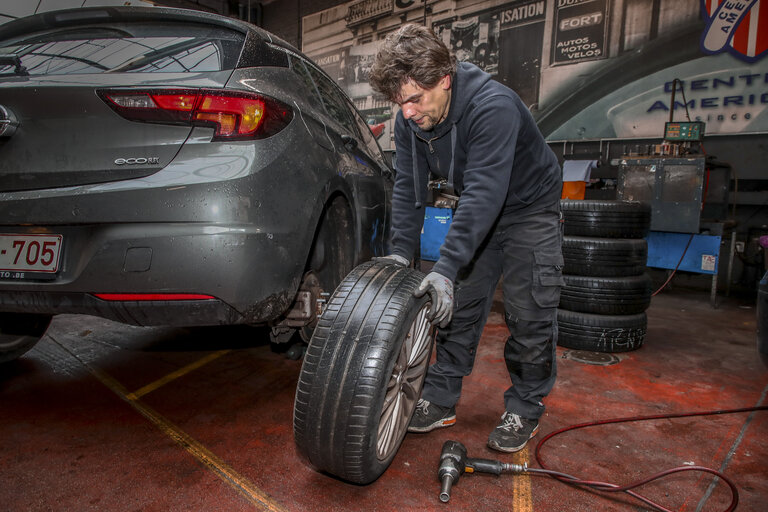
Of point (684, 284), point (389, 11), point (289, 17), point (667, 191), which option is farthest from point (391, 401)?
point (289, 17)

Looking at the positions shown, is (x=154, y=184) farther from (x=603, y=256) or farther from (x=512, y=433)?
(x=603, y=256)

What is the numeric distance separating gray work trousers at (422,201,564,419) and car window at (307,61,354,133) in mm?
986

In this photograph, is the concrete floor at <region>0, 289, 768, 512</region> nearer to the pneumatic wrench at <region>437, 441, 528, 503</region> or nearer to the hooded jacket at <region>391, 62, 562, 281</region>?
the pneumatic wrench at <region>437, 441, 528, 503</region>

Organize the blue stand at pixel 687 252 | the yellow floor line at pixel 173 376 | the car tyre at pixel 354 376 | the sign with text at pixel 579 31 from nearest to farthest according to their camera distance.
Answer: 1. the car tyre at pixel 354 376
2. the yellow floor line at pixel 173 376
3. the blue stand at pixel 687 252
4. the sign with text at pixel 579 31

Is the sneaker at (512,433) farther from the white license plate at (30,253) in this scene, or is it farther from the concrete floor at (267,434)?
the white license plate at (30,253)

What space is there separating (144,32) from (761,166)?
21.6ft

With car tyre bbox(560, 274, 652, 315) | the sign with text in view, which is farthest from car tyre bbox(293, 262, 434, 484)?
the sign with text

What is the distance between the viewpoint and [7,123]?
4.84 feet

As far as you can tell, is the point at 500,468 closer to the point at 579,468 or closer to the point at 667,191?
the point at 579,468

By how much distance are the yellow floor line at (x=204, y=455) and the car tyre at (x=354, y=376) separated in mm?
216

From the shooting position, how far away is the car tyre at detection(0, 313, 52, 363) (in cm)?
207

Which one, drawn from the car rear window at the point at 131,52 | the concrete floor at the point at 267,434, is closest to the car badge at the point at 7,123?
the car rear window at the point at 131,52

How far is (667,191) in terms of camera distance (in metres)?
4.53

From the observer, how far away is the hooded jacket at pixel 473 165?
1501 millimetres
